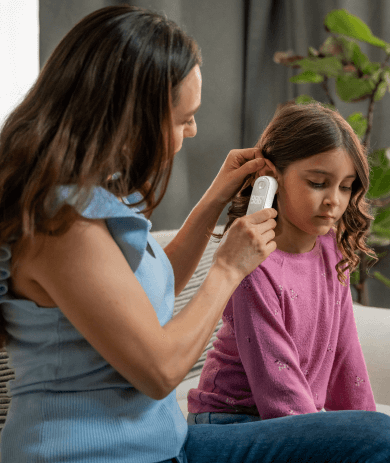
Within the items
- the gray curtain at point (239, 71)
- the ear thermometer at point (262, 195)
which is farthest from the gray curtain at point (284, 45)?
the ear thermometer at point (262, 195)

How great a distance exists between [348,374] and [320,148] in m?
0.46

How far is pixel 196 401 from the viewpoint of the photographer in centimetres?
97

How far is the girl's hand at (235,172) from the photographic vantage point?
3.17 feet

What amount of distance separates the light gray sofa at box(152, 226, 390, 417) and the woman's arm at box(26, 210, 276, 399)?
0.62 metres

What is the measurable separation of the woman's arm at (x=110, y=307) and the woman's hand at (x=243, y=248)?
13cm

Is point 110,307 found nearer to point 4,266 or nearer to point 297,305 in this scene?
point 4,266

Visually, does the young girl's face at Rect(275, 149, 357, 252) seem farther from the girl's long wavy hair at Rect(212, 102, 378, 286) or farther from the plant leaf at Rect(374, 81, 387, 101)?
the plant leaf at Rect(374, 81, 387, 101)

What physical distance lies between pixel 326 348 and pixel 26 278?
606mm

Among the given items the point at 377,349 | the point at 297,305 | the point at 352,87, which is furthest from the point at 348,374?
the point at 352,87

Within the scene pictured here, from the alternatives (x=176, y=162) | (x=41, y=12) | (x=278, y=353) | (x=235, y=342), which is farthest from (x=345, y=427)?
(x=176, y=162)

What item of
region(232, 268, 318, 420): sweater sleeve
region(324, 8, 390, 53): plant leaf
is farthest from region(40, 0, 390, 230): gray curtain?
region(232, 268, 318, 420): sweater sleeve

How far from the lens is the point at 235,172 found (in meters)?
0.97

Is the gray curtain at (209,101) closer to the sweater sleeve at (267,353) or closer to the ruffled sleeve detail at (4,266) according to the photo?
the sweater sleeve at (267,353)

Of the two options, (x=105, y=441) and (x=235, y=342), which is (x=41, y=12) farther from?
(x=105, y=441)
